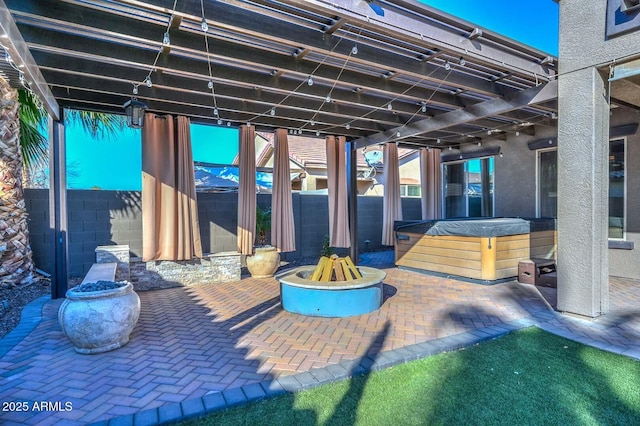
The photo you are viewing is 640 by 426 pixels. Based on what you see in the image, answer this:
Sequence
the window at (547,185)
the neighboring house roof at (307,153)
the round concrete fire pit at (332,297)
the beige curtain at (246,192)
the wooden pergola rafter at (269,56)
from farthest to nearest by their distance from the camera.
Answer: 1. the neighboring house roof at (307,153)
2. the window at (547,185)
3. the beige curtain at (246,192)
4. the round concrete fire pit at (332,297)
5. the wooden pergola rafter at (269,56)

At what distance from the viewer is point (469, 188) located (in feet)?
33.1

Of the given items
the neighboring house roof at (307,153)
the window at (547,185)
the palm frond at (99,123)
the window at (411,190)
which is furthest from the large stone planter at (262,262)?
the window at (411,190)

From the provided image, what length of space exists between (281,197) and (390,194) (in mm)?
2971

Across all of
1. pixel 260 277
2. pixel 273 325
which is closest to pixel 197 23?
pixel 273 325

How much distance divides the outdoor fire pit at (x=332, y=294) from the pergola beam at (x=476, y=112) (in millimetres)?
3296

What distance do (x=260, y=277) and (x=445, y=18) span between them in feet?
17.7

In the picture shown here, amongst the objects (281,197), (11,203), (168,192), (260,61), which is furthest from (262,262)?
(11,203)

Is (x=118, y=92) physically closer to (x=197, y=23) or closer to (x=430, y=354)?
(x=197, y=23)

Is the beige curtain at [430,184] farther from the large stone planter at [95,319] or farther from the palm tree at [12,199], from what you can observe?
the palm tree at [12,199]

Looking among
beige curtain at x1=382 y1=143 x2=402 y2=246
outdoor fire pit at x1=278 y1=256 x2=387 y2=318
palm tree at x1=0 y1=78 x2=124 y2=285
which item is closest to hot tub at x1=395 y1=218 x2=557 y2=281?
beige curtain at x1=382 y1=143 x2=402 y2=246

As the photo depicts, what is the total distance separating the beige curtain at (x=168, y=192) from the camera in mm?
5996

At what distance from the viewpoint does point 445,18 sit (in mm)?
3885

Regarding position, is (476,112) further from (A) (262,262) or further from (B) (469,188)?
(A) (262,262)

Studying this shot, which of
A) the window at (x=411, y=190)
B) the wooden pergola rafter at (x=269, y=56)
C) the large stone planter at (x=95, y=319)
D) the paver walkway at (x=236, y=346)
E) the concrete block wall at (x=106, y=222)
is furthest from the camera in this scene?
the window at (x=411, y=190)
